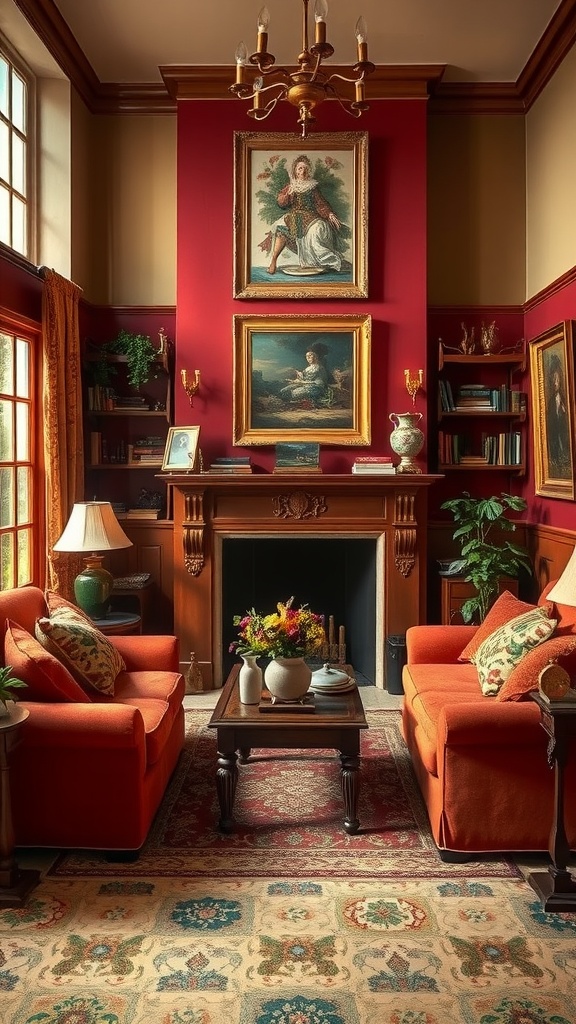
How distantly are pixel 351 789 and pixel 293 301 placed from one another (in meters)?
3.79

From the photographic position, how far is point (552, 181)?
18.6 feet

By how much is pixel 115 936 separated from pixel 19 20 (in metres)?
5.07

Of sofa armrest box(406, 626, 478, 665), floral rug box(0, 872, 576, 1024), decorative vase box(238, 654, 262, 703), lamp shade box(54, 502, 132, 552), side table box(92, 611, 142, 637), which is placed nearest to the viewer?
floral rug box(0, 872, 576, 1024)

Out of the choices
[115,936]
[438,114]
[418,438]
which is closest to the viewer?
[115,936]

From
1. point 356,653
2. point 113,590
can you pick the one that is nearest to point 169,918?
point 113,590

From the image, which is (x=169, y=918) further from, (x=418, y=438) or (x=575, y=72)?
(x=575, y=72)

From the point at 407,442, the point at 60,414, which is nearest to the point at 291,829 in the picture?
the point at 407,442

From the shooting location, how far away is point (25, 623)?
3.85m

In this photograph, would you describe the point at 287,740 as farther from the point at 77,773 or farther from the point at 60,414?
the point at 60,414

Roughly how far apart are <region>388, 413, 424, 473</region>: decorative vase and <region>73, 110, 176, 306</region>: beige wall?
209cm

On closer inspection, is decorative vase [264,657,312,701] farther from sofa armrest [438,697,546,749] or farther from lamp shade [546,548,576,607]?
lamp shade [546,548,576,607]

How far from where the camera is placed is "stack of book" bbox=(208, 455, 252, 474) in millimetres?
5934

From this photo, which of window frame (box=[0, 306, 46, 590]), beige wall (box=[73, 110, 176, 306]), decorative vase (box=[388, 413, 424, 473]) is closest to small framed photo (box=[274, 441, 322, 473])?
decorative vase (box=[388, 413, 424, 473])

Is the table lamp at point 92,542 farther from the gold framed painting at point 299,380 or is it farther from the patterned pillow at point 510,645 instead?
the patterned pillow at point 510,645
